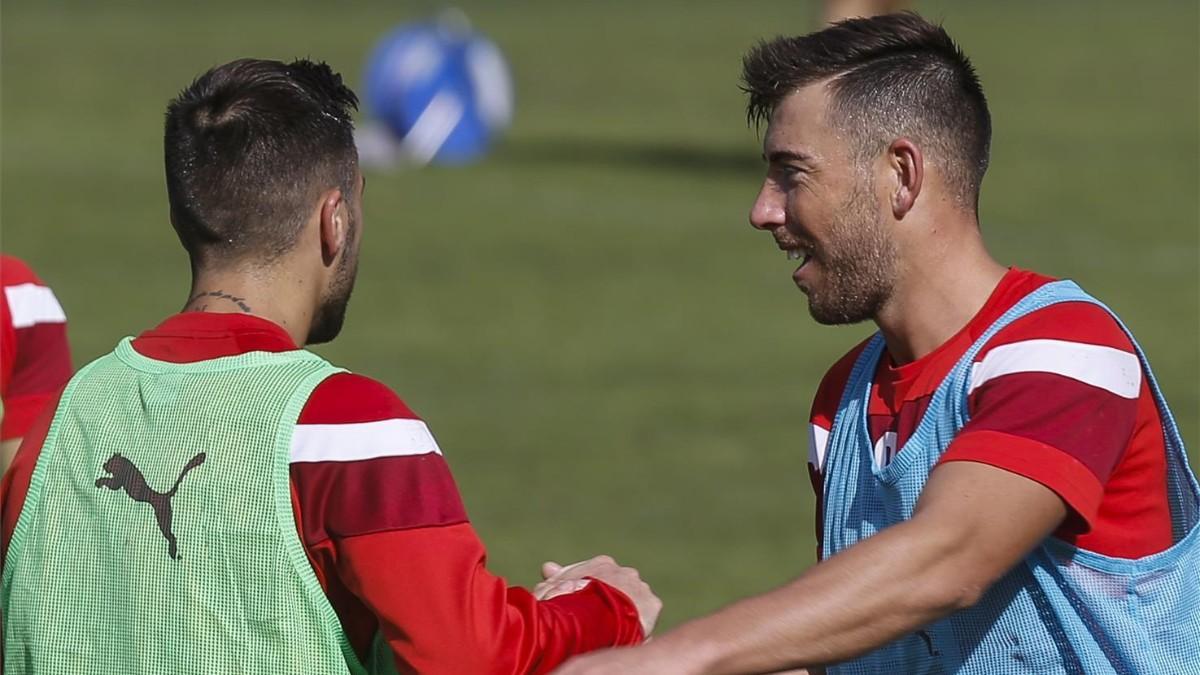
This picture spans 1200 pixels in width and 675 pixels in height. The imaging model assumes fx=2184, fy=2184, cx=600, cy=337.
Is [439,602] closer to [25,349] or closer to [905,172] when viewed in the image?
[905,172]

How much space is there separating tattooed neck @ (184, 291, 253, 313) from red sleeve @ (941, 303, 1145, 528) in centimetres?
130

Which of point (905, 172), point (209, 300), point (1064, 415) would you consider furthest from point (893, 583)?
point (209, 300)

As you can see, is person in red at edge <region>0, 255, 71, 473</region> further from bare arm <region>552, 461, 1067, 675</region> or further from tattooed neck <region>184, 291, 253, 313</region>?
bare arm <region>552, 461, 1067, 675</region>

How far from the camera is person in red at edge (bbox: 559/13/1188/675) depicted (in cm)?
346

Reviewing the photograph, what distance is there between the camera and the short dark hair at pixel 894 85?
426 centimetres

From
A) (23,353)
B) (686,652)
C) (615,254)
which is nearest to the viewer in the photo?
(686,652)

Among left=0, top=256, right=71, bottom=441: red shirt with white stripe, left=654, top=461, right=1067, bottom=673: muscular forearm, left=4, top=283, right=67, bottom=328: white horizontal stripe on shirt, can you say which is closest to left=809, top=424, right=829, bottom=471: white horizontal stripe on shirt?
left=654, top=461, right=1067, bottom=673: muscular forearm

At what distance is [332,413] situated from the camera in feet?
12.1

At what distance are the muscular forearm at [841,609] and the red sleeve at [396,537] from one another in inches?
17.1

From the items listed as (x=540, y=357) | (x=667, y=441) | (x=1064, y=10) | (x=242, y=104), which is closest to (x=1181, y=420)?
(x=667, y=441)

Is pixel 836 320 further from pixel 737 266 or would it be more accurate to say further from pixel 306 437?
pixel 737 266

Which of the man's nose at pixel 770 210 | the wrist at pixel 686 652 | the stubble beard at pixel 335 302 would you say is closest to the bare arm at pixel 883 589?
the wrist at pixel 686 652

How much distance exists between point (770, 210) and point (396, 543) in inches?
44.5

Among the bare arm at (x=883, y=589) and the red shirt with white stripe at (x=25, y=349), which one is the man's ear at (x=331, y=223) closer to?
the bare arm at (x=883, y=589)
